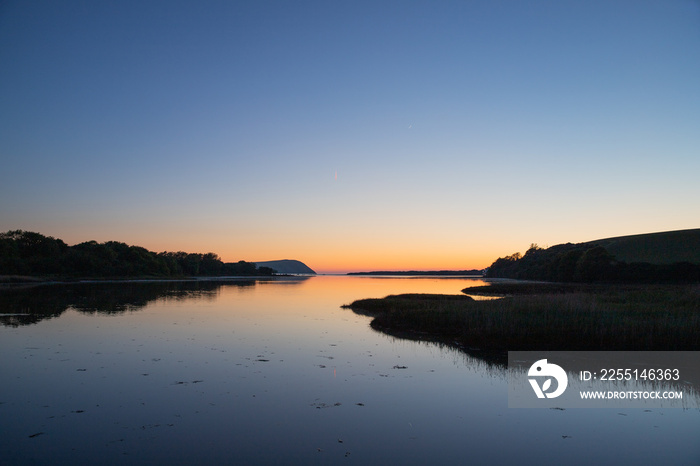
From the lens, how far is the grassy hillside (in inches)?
2849

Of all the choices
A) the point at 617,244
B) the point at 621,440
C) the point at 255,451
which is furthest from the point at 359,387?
the point at 617,244

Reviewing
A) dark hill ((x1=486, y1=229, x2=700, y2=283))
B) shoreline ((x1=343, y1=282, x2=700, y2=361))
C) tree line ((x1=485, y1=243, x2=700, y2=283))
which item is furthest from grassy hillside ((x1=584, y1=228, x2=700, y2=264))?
shoreline ((x1=343, y1=282, x2=700, y2=361))

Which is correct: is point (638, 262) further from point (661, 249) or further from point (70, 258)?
point (70, 258)

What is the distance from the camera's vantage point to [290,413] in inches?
410

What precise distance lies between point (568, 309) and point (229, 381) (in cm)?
1947

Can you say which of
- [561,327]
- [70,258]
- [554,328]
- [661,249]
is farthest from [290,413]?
[70,258]

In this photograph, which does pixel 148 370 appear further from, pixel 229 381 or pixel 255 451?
pixel 255 451

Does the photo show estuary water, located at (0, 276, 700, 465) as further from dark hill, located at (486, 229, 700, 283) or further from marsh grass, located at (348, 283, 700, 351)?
dark hill, located at (486, 229, 700, 283)

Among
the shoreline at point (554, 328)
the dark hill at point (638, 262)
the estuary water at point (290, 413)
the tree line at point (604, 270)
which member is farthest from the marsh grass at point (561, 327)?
the dark hill at point (638, 262)

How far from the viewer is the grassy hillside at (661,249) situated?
7238cm

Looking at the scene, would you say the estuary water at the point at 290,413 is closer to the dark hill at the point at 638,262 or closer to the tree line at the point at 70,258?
the dark hill at the point at 638,262

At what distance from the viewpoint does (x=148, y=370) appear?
14.6 meters

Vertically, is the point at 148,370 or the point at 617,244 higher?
the point at 617,244

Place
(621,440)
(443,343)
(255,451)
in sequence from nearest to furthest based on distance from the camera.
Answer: (255,451) → (621,440) → (443,343)
